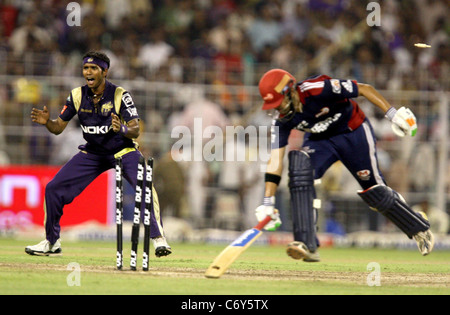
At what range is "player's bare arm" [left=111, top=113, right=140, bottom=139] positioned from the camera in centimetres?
857

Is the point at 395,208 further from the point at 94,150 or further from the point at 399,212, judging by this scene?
the point at 94,150

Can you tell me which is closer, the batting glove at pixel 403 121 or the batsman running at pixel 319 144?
the batsman running at pixel 319 144

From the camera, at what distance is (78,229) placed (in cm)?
1471

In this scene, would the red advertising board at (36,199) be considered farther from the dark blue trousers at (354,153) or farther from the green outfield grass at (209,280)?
the dark blue trousers at (354,153)

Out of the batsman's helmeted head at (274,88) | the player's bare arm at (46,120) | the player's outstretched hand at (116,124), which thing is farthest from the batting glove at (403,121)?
the player's bare arm at (46,120)

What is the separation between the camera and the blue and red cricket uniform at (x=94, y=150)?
9.13 m

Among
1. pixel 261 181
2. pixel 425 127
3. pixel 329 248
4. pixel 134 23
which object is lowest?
pixel 329 248

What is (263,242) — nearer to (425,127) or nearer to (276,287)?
(425,127)

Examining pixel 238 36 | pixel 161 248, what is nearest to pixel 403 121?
pixel 161 248

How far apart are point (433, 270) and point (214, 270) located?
10.2 feet

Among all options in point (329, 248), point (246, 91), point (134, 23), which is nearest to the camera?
point (329, 248)

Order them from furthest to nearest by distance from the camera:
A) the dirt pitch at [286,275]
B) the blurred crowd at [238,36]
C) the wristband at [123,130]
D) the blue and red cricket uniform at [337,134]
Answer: the blurred crowd at [238,36]
the blue and red cricket uniform at [337,134]
the wristband at [123,130]
the dirt pitch at [286,275]
